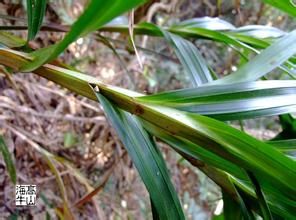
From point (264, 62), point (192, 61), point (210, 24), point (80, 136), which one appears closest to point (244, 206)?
point (264, 62)

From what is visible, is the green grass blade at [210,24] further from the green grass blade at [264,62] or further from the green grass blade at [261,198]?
the green grass blade at [261,198]

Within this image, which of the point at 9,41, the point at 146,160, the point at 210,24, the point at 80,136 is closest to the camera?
the point at 146,160

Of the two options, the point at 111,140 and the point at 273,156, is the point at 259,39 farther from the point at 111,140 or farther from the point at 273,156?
the point at 111,140

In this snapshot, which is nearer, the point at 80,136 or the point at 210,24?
the point at 210,24

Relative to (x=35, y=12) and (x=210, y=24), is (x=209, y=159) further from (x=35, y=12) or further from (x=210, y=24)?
(x=210, y=24)

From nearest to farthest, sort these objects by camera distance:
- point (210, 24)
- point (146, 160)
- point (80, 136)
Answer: point (146, 160)
point (210, 24)
point (80, 136)

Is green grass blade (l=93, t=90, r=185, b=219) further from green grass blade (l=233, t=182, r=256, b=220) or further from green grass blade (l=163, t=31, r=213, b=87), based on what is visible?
green grass blade (l=163, t=31, r=213, b=87)
